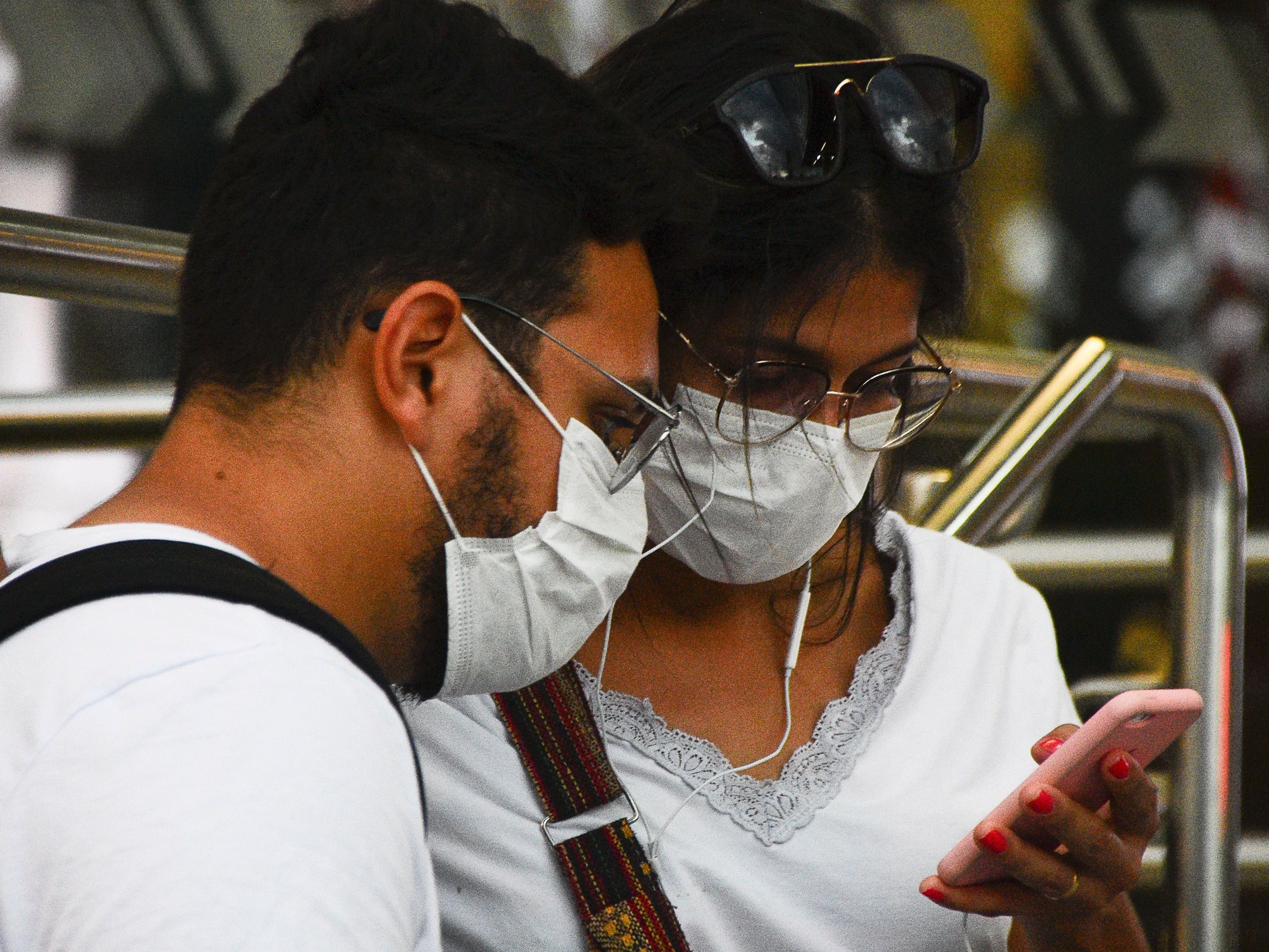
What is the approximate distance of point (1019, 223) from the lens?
15.1 feet

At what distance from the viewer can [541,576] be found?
116cm

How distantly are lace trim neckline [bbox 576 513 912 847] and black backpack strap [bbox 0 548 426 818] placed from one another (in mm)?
598

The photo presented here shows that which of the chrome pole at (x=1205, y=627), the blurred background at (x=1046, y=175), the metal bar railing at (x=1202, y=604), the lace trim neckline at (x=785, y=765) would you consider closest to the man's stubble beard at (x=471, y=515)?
the lace trim neckline at (x=785, y=765)

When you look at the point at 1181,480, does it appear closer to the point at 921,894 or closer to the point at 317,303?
the point at 921,894

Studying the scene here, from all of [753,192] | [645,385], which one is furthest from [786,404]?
[645,385]

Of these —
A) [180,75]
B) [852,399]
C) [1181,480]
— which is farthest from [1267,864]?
[180,75]

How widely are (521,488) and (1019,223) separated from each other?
12.7 feet

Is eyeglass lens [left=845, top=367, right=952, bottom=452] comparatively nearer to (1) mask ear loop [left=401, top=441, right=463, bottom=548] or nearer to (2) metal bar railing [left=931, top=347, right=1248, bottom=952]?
(2) metal bar railing [left=931, top=347, right=1248, bottom=952]

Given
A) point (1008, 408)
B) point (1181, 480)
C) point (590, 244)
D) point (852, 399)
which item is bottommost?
point (1181, 480)

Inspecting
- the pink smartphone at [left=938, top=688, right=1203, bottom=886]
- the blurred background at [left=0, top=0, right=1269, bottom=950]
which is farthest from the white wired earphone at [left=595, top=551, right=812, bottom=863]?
the blurred background at [left=0, top=0, right=1269, bottom=950]

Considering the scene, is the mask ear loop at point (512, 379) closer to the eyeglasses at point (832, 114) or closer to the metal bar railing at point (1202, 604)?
the eyeglasses at point (832, 114)

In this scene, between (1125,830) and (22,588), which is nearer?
(22,588)

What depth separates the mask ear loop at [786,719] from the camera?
53.5 inches

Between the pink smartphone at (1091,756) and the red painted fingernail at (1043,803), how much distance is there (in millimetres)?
17
